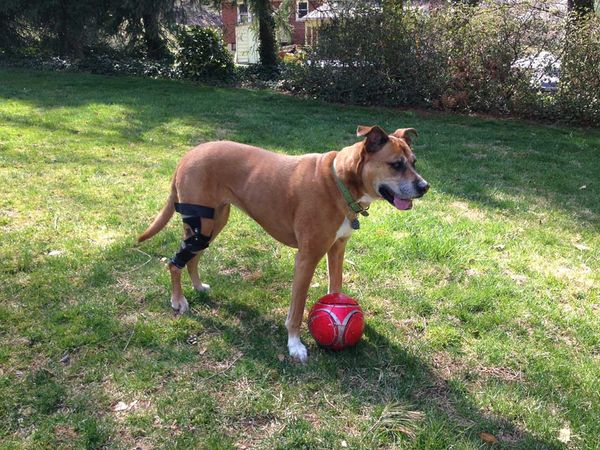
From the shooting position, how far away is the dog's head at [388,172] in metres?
3.57

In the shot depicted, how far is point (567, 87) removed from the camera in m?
11.8

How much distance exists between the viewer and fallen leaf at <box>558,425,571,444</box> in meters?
3.10

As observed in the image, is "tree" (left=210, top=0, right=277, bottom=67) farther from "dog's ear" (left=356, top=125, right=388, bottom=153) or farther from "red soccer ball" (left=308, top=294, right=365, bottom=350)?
"red soccer ball" (left=308, top=294, right=365, bottom=350)

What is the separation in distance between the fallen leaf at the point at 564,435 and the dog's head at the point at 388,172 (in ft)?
5.75

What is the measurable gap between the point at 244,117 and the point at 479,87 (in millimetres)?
6080

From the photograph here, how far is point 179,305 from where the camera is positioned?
434 cm

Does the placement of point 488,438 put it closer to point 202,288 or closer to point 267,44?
point 202,288

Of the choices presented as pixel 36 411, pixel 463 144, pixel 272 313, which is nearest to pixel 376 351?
pixel 272 313

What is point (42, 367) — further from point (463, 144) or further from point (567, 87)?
point (567, 87)

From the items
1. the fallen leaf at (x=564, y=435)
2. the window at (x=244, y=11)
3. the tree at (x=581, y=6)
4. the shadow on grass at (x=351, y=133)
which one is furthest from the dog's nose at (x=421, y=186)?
the window at (x=244, y=11)

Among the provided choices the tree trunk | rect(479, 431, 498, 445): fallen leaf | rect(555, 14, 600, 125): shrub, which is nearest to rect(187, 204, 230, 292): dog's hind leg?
rect(479, 431, 498, 445): fallen leaf

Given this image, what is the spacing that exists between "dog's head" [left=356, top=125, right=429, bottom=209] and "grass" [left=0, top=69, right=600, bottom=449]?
125cm

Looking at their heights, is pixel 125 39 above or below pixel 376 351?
above

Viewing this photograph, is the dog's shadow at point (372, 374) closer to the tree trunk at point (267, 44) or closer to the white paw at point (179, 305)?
the white paw at point (179, 305)
